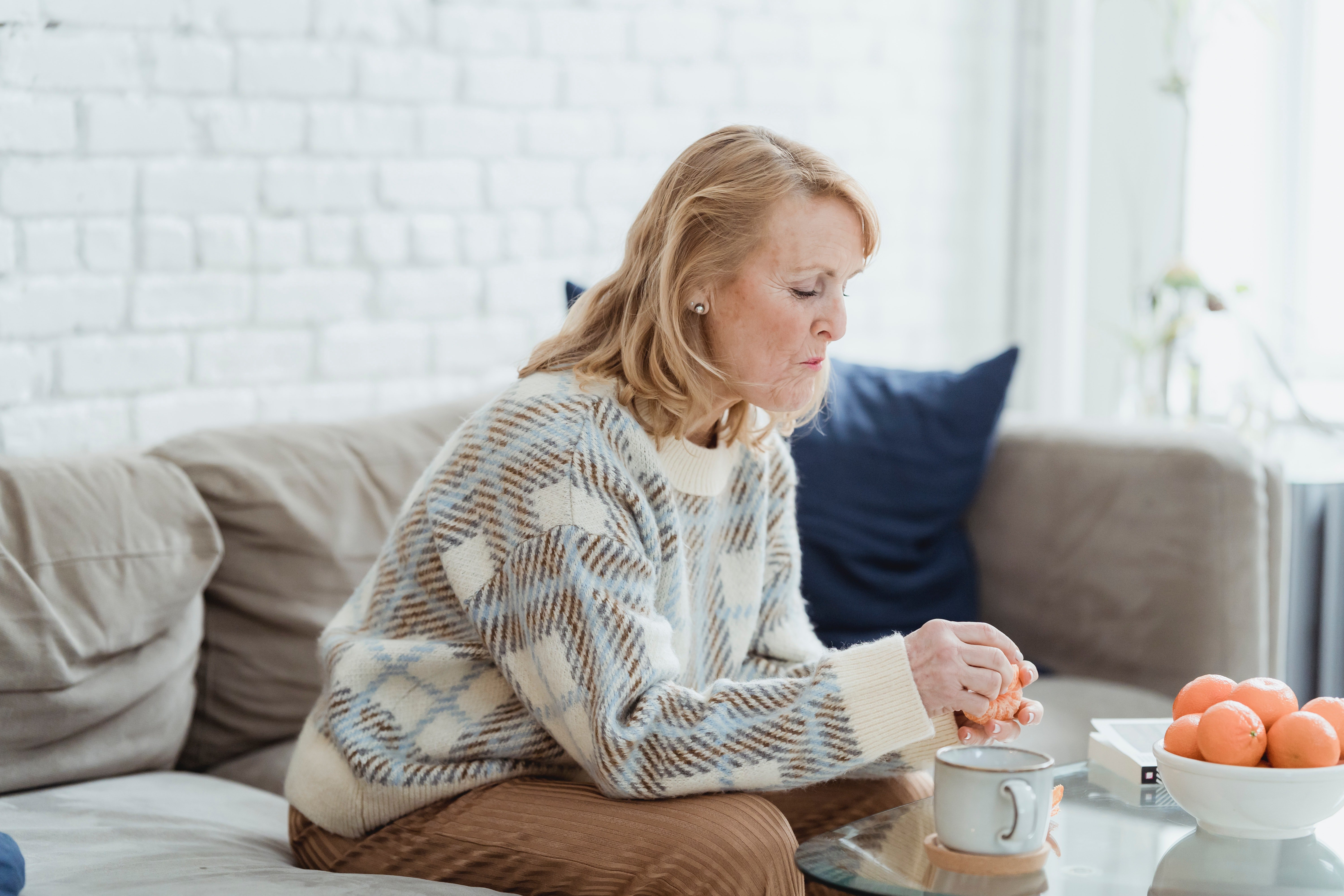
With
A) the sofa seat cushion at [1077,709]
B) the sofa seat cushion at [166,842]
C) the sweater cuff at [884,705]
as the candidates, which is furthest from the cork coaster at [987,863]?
the sofa seat cushion at [1077,709]

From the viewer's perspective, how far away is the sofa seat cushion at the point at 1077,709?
1756 millimetres

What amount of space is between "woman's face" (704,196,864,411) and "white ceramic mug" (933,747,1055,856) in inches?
16.9

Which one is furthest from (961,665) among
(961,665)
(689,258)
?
(689,258)

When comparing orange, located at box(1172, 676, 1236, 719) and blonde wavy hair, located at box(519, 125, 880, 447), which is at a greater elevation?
blonde wavy hair, located at box(519, 125, 880, 447)

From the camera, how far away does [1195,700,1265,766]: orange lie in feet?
3.42

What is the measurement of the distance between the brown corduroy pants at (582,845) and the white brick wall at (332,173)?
2.23 feet

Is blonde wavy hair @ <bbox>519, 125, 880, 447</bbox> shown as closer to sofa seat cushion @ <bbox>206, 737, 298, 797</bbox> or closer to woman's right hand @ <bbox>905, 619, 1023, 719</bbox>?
woman's right hand @ <bbox>905, 619, 1023, 719</bbox>

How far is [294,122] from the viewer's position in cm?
202

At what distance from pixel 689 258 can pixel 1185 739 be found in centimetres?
61

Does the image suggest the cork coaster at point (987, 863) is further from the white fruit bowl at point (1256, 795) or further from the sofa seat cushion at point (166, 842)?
the sofa seat cushion at point (166, 842)

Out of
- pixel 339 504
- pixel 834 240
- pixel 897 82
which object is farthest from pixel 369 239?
pixel 897 82

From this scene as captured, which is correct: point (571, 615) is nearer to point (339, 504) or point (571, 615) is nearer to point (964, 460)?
point (339, 504)


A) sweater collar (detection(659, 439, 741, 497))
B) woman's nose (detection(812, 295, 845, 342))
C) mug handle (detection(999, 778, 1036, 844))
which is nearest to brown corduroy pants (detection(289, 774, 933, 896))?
mug handle (detection(999, 778, 1036, 844))

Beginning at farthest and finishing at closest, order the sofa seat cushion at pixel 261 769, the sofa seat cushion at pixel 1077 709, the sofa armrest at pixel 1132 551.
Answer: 1. the sofa armrest at pixel 1132 551
2. the sofa seat cushion at pixel 1077 709
3. the sofa seat cushion at pixel 261 769
